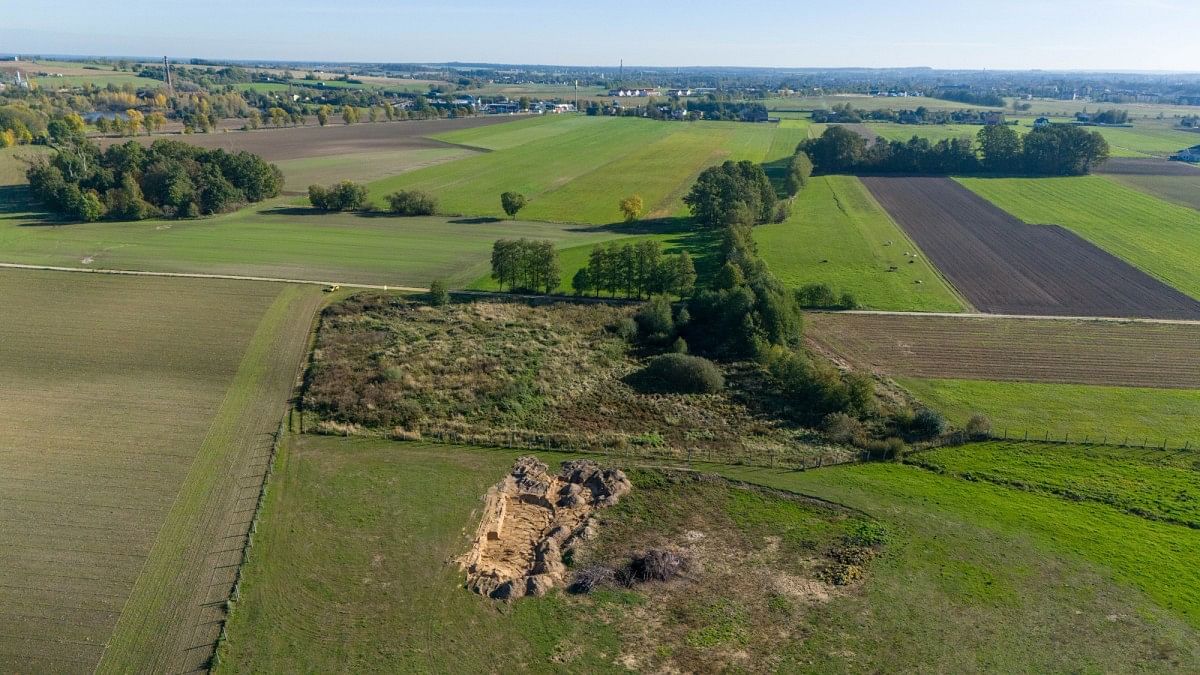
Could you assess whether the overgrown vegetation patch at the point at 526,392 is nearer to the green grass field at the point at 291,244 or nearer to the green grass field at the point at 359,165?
the green grass field at the point at 291,244

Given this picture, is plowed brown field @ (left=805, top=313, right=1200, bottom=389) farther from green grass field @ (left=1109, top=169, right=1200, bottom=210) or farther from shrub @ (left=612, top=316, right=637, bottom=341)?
A: green grass field @ (left=1109, top=169, right=1200, bottom=210)

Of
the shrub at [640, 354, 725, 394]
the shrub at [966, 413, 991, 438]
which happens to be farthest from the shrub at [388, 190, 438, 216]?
the shrub at [966, 413, 991, 438]

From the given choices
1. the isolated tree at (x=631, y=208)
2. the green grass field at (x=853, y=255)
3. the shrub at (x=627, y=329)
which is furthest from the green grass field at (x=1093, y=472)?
the isolated tree at (x=631, y=208)

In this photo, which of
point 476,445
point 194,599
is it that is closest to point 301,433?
point 476,445

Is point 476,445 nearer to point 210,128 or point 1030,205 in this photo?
point 1030,205

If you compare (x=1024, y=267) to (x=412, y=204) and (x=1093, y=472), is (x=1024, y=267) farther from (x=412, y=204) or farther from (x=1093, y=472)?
(x=412, y=204)

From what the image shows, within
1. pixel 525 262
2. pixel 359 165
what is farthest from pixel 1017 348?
pixel 359 165
